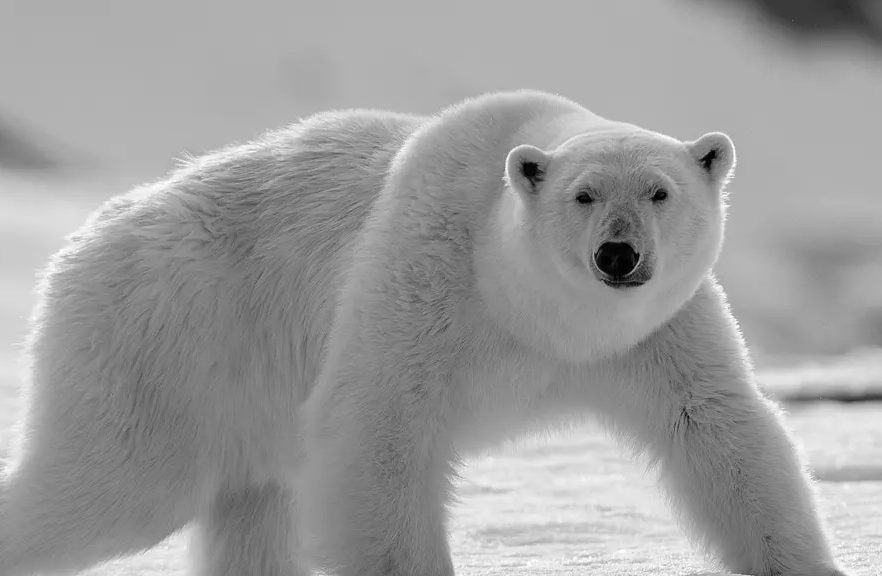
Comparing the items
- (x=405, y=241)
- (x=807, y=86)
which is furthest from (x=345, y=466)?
(x=807, y=86)

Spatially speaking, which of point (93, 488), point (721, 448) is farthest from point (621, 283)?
point (93, 488)

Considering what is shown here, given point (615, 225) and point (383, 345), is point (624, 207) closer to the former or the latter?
point (615, 225)

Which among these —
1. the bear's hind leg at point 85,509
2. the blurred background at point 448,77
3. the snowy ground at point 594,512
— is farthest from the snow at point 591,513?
A: the blurred background at point 448,77

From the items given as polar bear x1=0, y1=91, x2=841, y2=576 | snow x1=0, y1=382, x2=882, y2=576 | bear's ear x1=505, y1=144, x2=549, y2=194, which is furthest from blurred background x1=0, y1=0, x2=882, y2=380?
bear's ear x1=505, y1=144, x2=549, y2=194

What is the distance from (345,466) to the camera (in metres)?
3.59

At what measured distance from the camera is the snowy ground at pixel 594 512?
169 inches

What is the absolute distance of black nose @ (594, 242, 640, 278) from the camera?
10.6ft

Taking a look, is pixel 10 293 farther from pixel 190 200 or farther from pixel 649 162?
pixel 649 162

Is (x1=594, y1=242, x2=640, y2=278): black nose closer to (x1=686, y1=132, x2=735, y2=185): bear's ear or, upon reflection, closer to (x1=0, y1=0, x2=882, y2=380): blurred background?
(x1=686, y1=132, x2=735, y2=185): bear's ear

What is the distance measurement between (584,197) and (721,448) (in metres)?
0.81

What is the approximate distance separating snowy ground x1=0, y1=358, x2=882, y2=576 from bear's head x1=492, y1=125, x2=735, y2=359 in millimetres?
644

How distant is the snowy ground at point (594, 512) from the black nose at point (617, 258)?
856 millimetres

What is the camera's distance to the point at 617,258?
323 centimetres

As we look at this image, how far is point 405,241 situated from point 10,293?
327 inches
